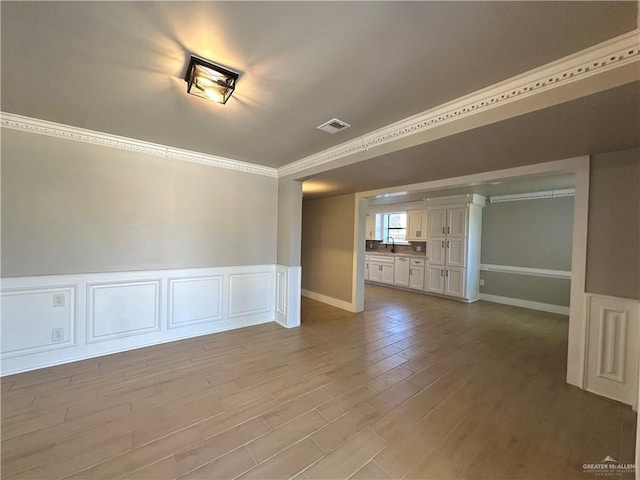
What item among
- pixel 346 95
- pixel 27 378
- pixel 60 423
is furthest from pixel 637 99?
pixel 27 378

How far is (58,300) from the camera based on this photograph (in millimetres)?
2678

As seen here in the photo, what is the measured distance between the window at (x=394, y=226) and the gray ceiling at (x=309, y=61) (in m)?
5.20

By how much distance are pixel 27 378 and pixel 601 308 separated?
536cm

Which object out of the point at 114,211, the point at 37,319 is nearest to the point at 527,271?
the point at 114,211

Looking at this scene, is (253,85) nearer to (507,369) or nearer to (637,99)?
(637,99)

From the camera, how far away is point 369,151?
8.86 ft

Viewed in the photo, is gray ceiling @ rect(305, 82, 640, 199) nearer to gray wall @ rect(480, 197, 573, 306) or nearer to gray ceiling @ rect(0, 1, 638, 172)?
gray ceiling @ rect(0, 1, 638, 172)

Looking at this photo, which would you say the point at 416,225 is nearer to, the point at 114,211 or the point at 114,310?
the point at 114,211

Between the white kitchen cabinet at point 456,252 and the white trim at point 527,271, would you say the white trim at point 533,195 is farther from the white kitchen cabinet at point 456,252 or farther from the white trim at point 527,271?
the white trim at point 527,271

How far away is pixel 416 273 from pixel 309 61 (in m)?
5.85

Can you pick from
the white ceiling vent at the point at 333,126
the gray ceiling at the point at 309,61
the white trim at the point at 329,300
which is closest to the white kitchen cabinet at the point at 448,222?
the white trim at the point at 329,300

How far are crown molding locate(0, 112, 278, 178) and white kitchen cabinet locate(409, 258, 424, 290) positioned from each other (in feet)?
14.8

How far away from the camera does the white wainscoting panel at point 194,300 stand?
11.0ft

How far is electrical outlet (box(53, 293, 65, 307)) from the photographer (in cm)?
266
